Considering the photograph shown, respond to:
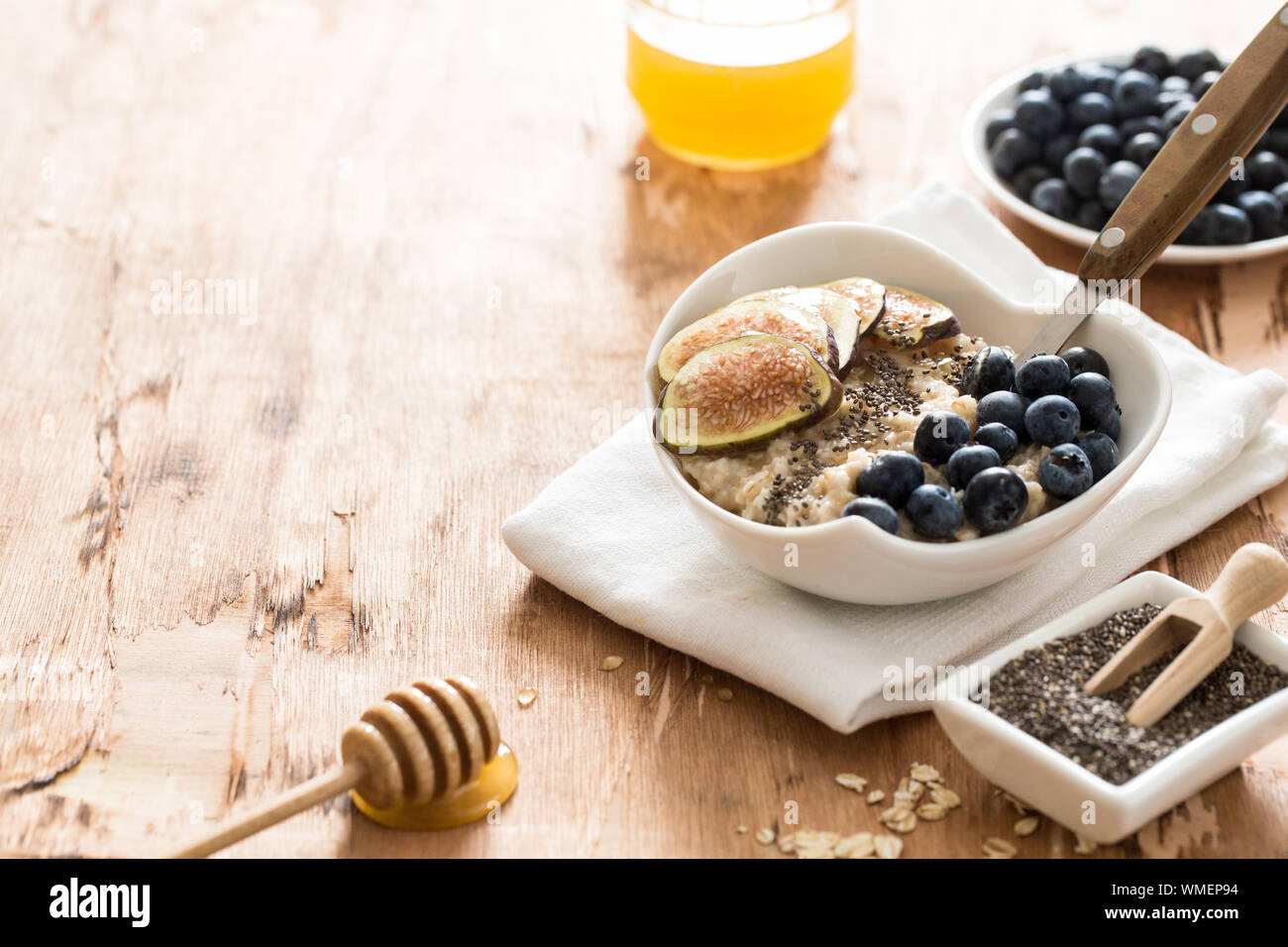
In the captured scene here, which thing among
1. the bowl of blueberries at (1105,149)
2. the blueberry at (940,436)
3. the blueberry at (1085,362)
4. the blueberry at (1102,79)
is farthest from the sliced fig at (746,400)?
the blueberry at (1102,79)

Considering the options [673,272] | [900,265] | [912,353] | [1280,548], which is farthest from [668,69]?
[1280,548]

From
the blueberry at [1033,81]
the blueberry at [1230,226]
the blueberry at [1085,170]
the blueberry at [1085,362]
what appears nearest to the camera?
the blueberry at [1085,362]

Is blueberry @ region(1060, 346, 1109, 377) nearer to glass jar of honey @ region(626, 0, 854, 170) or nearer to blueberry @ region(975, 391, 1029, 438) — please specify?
blueberry @ region(975, 391, 1029, 438)

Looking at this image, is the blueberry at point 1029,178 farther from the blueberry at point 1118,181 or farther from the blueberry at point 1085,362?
the blueberry at point 1085,362

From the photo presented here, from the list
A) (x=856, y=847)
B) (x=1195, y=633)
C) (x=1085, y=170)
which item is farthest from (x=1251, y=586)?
(x=1085, y=170)

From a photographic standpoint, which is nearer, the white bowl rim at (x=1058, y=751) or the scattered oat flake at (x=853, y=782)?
the white bowl rim at (x=1058, y=751)

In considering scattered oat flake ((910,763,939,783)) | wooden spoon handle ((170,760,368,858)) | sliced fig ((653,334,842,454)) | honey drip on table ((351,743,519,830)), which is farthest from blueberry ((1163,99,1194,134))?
wooden spoon handle ((170,760,368,858))

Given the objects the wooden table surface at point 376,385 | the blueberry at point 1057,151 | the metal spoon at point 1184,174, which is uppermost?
the metal spoon at point 1184,174
